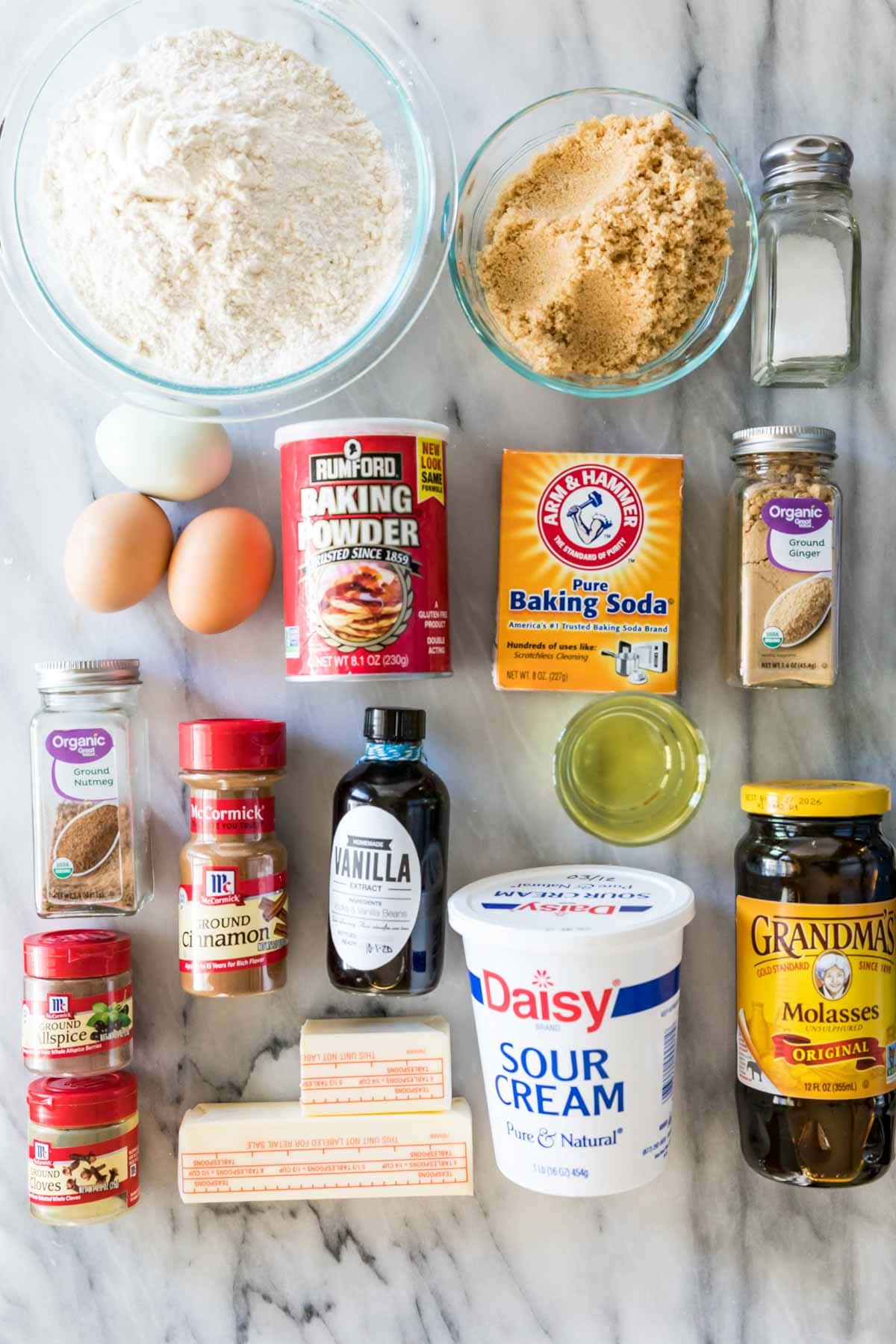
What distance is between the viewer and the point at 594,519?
947 mm

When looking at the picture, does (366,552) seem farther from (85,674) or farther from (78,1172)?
(78,1172)

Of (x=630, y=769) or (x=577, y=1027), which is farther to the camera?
(x=630, y=769)

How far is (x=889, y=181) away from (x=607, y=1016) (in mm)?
845

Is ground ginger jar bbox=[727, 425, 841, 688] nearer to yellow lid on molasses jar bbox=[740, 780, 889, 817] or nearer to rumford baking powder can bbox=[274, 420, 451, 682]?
yellow lid on molasses jar bbox=[740, 780, 889, 817]

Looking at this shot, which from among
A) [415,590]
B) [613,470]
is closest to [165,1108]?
[415,590]

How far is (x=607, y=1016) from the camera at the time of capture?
2.68 feet

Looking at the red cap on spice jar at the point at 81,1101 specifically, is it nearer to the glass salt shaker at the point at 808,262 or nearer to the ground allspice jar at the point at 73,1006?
the ground allspice jar at the point at 73,1006

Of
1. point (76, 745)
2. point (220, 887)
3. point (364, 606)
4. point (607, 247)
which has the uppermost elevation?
point (607, 247)

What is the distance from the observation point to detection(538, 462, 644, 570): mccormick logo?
0.95 meters

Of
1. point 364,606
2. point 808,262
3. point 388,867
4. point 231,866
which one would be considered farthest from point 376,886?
point 808,262

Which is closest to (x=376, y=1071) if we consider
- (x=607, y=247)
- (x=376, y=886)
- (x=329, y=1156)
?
(x=329, y=1156)

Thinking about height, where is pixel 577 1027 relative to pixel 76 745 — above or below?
below

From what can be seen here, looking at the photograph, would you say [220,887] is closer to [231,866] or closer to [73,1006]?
[231,866]

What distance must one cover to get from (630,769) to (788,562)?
0.24 meters
